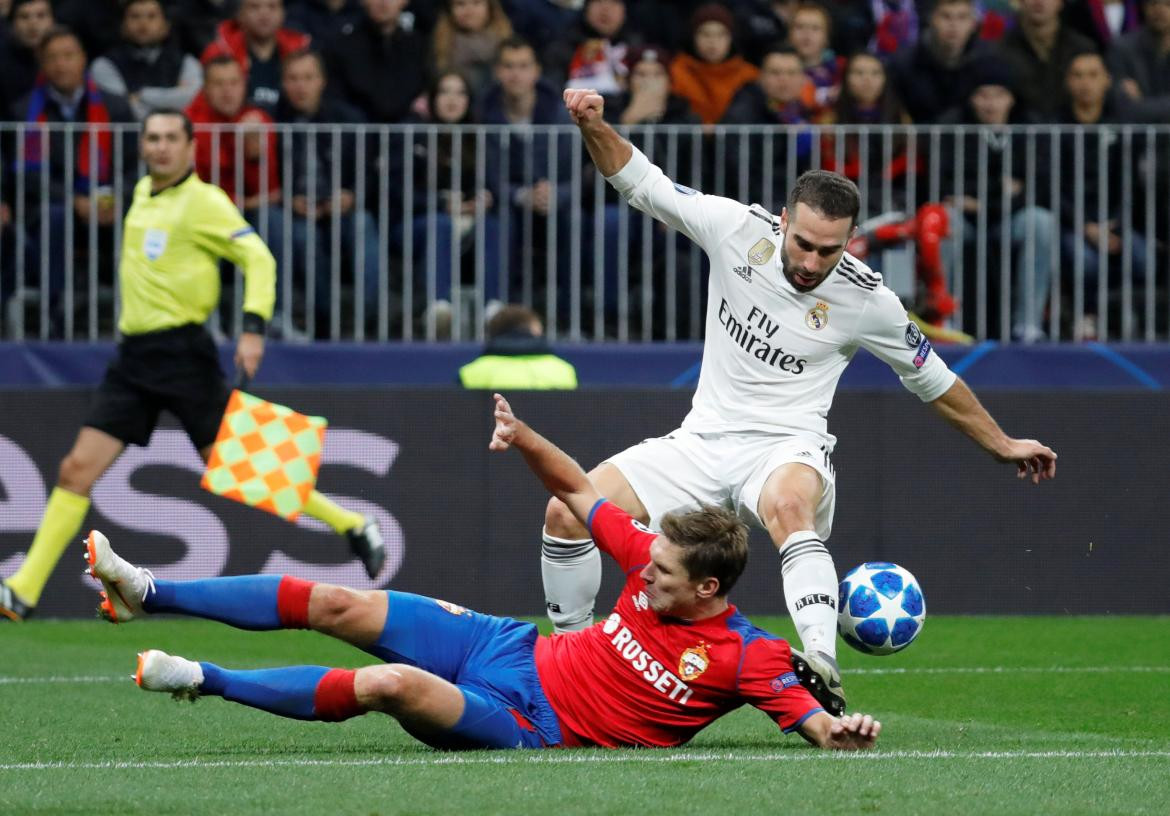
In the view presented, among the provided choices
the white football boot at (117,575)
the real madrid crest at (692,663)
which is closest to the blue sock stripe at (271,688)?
the white football boot at (117,575)

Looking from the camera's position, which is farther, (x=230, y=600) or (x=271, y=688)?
(x=230, y=600)

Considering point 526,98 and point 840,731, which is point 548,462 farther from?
point 526,98

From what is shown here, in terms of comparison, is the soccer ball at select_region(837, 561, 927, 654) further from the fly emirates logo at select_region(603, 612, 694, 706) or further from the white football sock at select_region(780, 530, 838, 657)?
the fly emirates logo at select_region(603, 612, 694, 706)

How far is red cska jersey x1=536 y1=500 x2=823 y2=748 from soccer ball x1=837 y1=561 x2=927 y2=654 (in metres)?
1.07

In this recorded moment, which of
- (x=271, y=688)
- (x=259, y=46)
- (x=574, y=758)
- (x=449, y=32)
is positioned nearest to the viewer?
(x=271, y=688)

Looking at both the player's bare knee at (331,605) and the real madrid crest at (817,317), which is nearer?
the player's bare knee at (331,605)

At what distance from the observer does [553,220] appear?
13.2 meters

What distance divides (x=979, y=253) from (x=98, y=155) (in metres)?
5.70

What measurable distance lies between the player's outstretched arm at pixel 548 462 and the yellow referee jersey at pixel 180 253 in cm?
457

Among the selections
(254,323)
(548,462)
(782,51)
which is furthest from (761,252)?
(782,51)

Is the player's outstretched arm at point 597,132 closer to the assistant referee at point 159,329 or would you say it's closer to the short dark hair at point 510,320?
the assistant referee at point 159,329

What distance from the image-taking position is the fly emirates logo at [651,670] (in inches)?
249

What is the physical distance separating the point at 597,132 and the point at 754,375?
3.61ft

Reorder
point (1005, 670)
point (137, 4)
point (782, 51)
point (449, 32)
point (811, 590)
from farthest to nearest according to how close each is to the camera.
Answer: point (449, 32)
point (137, 4)
point (782, 51)
point (1005, 670)
point (811, 590)
